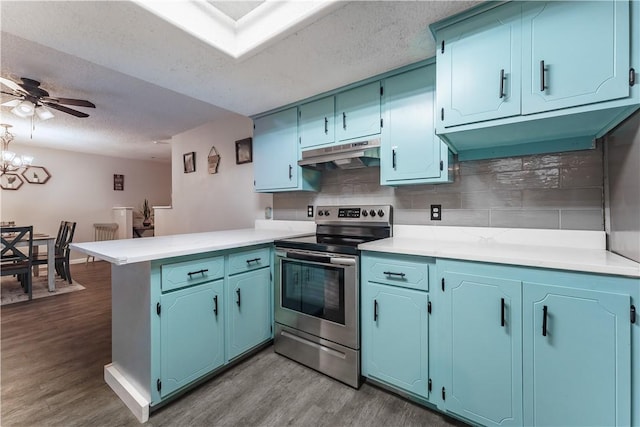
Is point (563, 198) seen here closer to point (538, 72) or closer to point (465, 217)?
point (465, 217)

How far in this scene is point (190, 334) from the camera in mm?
1682

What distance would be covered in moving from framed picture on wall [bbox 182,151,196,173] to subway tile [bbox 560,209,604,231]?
170 inches

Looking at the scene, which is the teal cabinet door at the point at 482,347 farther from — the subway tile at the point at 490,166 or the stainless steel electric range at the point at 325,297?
the subway tile at the point at 490,166

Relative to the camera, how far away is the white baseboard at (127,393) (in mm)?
1512

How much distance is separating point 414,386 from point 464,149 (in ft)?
5.04

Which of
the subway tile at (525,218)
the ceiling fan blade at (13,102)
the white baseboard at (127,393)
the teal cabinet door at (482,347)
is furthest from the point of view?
the ceiling fan blade at (13,102)

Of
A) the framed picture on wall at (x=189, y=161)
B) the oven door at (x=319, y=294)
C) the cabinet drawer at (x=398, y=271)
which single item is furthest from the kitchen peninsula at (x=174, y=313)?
the framed picture on wall at (x=189, y=161)

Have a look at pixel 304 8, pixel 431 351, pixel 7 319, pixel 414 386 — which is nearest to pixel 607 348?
pixel 431 351

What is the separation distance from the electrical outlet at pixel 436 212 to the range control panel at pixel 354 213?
31 centimetres

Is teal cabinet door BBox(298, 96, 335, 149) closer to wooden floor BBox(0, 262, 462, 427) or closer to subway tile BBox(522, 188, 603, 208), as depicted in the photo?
subway tile BBox(522, 188, 603, 208)

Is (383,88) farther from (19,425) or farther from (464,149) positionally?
(19,425)

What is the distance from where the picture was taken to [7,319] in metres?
2.87

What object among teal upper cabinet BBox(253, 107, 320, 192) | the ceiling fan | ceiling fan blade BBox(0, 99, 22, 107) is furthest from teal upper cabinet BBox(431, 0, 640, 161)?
ceiling fan blade BBox(0, 99, 22, 107)

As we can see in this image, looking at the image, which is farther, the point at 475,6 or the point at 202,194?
the point at 202,194
